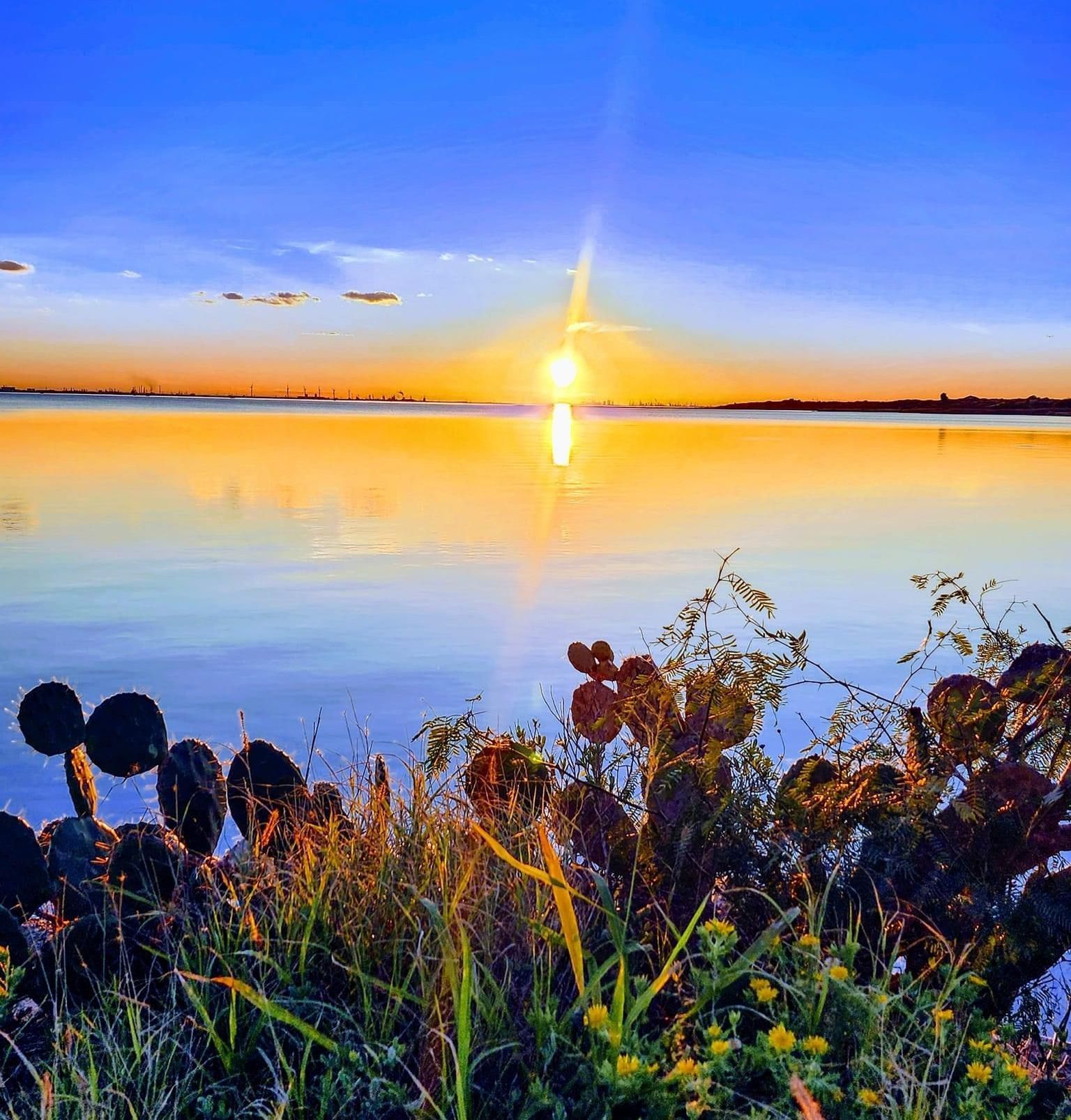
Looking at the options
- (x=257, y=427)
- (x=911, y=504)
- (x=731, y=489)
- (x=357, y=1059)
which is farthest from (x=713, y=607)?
(x=257, y=427)

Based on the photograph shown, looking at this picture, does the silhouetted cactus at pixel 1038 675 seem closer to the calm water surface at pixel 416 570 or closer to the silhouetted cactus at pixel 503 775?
the silhouetted cactus at pixel 503 775

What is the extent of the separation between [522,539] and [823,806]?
12.3m

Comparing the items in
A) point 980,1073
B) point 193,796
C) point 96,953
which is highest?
point 193,796

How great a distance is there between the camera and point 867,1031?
2.62 metres

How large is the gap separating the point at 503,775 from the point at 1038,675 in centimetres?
185

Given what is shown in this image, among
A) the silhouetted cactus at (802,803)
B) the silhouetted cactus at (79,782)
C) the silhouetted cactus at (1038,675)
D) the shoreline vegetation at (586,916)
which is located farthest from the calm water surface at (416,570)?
the silhouetted cactus at (1038,675)

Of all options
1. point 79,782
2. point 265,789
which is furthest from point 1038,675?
point 79,782

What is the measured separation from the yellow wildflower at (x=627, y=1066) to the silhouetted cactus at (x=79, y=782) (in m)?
2.88

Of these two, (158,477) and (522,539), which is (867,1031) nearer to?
(522,539)

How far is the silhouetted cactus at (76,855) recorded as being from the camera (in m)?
3.94

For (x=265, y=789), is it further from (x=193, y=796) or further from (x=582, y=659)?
(x=582, y=659)

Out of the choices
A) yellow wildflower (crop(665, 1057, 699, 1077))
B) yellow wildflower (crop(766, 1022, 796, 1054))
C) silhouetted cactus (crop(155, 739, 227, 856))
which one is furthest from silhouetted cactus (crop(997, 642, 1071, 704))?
silhouetted cactus (crop(155, 739, 227, 856))

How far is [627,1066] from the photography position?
7.69 feet

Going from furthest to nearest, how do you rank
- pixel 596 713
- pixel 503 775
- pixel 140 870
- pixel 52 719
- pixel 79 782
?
pixel 79 782 → pixel 52 719 → pixel 596 713 → pixel 503 775 → pixel 140 870
